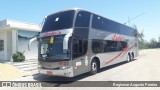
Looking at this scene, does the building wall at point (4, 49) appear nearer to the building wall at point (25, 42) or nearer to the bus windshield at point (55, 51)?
the building wall at point (25, 42)

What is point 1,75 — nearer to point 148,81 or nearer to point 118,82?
point 118,82

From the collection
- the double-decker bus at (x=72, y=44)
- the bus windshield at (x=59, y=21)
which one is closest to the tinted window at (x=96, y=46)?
the double-decker bus at (x=72, y=44)

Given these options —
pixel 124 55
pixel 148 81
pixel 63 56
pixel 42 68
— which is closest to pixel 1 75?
pixel 42 68

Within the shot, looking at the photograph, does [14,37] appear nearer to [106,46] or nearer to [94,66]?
[106,46]

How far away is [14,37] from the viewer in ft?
61.7

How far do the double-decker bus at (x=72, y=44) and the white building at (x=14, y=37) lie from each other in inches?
328

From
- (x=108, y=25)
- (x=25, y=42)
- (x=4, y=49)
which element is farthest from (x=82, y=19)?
(x=4, y=49)

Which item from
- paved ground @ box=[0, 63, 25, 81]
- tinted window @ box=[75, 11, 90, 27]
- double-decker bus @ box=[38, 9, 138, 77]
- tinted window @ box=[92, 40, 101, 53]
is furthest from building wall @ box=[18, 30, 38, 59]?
tinted window @ box=[75, 11, 90, 27]

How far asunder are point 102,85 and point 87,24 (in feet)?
13.6

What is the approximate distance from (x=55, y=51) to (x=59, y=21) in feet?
5.96

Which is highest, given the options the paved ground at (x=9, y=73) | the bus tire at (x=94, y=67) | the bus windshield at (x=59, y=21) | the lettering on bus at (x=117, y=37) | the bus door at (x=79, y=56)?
the bus windshield at (x=59, y=21)

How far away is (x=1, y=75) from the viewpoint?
1273 cm

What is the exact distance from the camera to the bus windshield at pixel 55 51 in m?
10.1

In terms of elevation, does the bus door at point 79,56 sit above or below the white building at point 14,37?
below
